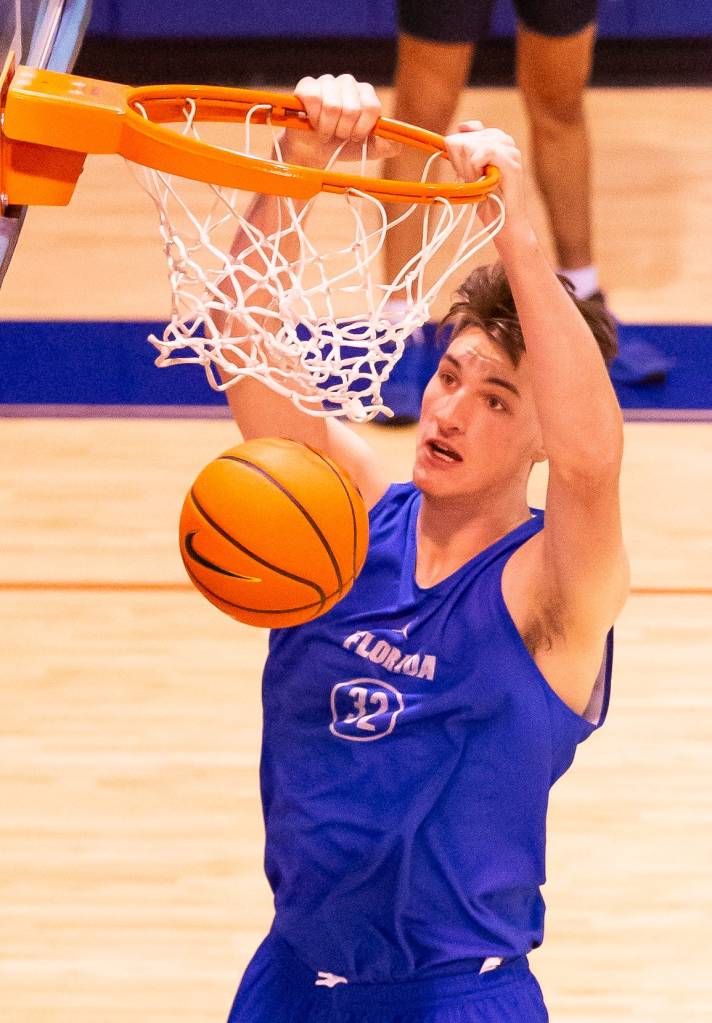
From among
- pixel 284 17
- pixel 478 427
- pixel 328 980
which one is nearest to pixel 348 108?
pixel 478 427

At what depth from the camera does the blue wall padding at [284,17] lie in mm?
8258

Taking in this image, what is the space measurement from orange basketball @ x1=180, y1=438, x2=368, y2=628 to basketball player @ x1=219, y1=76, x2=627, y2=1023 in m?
0.18

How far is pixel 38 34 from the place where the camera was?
90.6 inches

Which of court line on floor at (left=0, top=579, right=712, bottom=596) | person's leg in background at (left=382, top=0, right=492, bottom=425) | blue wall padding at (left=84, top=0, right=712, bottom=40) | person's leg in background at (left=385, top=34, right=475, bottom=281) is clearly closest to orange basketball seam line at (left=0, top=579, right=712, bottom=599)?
court line on floor at (left=0, top=579, right=712, bottom=596)

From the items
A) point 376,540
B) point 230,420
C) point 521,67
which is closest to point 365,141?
point 376,540

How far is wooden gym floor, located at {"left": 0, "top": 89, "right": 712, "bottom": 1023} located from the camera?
126 inches

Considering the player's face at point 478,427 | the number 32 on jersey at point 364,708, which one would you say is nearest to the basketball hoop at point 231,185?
the player's face at point 478,427

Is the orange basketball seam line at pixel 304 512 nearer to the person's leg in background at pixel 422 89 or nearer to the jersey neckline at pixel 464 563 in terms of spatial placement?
the jersey neckline at pixel 464 563

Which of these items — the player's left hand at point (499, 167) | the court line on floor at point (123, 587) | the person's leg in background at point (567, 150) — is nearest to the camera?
the player's left hand at point (499, 167)

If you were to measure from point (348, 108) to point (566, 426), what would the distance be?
515 mm

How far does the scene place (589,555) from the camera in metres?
2.12

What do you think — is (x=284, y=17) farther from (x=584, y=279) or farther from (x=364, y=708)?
(x=364, y=708)

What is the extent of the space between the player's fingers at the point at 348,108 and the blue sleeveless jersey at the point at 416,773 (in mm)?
605

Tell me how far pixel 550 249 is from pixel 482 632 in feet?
14.7
